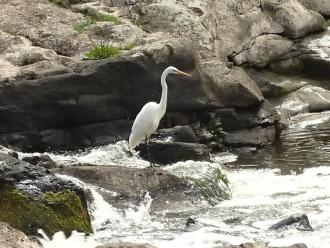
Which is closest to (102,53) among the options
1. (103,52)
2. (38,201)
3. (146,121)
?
(103,52)

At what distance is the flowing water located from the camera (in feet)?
30.0

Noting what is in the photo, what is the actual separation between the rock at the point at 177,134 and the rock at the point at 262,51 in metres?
6.48

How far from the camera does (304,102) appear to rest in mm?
20797

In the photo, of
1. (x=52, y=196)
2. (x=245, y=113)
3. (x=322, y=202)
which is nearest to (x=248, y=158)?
(x=245, y=113)

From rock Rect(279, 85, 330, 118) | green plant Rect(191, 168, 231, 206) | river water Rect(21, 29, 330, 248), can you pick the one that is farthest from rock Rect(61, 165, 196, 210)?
rock Rect(279, 85, 330, 118)

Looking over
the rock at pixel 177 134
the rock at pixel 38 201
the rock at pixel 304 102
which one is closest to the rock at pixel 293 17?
the rock at pixel 304 102

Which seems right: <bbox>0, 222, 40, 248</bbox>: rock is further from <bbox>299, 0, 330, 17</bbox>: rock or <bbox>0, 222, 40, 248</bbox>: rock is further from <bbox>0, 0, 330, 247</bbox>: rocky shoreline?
<bbox>299, 0, 330, 17</bbox>: rock

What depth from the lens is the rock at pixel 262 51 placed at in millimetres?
21777

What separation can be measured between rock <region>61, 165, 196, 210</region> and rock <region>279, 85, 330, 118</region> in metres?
8.97

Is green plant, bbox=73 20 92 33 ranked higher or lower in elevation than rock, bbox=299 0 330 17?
lower

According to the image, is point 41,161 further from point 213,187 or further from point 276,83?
point 276,83

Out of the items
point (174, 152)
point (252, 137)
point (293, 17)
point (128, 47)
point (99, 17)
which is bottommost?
point (252, 137)

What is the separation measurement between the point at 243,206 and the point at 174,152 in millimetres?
3115

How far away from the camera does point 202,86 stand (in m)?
16.5
